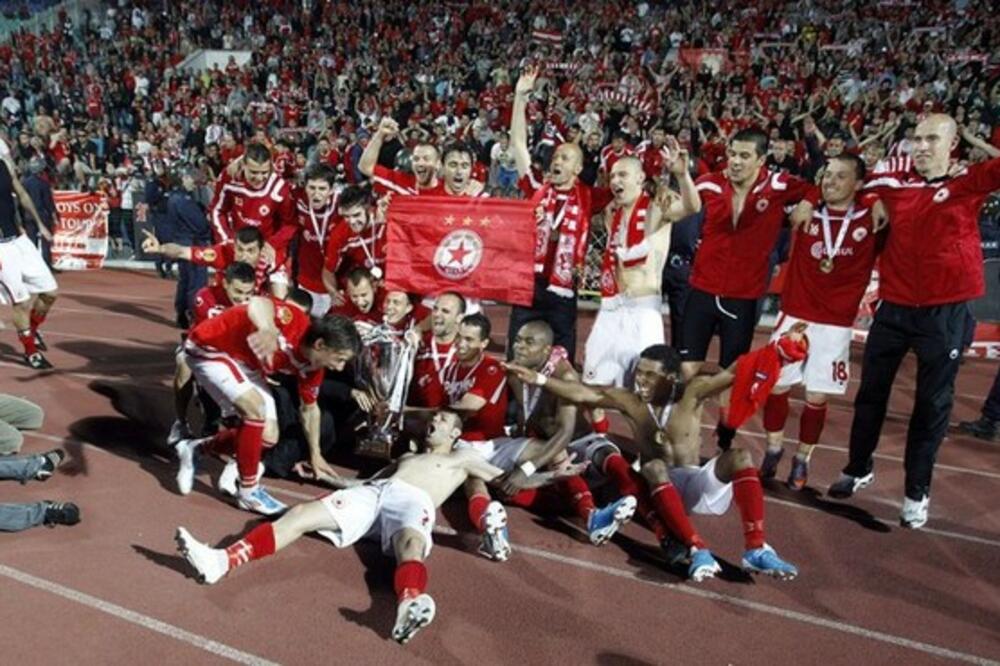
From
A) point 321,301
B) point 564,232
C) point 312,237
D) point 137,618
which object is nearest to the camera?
point 137,618

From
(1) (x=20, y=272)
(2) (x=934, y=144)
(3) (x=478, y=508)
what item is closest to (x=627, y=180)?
(2) (x=934, y=144)

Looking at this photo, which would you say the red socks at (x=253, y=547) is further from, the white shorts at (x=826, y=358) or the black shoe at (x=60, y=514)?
the white shorts at (x=826, y=358)

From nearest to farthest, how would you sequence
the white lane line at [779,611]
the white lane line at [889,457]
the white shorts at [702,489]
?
the white lane line at [779,611], the white shorts at [702,489], the white lane line at [889,457]

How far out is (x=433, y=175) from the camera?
6578 millimetres

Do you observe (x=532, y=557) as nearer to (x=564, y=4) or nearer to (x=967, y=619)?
(x=967, y=619)

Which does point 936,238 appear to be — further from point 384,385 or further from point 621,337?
point 384,385

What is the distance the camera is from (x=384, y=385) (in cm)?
550

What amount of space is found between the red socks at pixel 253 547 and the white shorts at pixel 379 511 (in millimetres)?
334

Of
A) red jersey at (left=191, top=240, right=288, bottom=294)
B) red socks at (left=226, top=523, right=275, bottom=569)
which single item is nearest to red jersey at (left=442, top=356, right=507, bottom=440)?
red socks at (left=226, top=523, right=275, bottom=569)

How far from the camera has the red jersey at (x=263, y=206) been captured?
279 inches

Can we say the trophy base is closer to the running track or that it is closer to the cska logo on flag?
the running track

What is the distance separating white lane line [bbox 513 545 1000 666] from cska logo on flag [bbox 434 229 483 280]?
8.58 ft

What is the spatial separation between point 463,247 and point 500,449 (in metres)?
1.95

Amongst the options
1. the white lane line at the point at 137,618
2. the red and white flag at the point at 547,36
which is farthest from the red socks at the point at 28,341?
the red and white flag at the point at 547,36
